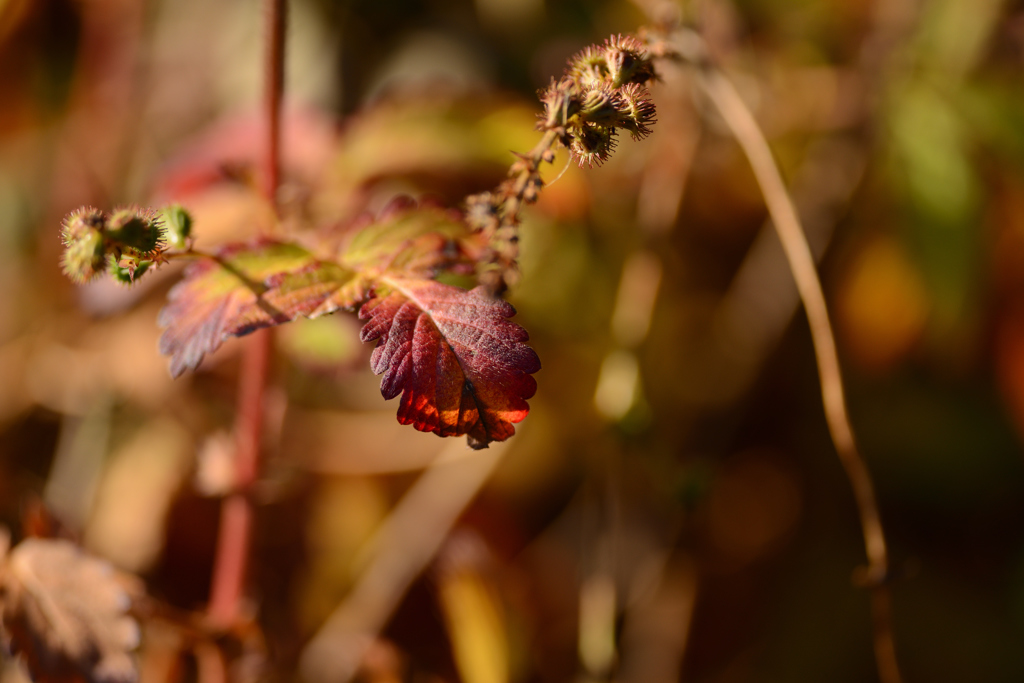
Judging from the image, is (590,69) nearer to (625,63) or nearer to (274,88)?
(625,63)

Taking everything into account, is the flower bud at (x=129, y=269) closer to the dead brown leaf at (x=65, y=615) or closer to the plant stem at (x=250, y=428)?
the plant stem at (x=250, y=428)

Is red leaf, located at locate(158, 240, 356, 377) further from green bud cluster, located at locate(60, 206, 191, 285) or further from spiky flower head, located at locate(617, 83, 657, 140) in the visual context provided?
spiky flower head, located at locate(617, 83, 657, 140)

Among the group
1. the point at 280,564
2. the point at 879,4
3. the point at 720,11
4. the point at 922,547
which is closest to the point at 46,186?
the point at 280,564

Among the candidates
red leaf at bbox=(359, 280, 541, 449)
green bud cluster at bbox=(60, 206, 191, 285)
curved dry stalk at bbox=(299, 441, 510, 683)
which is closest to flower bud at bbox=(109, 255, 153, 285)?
green bud cluster at bbox=(60, 206, 191, 285)

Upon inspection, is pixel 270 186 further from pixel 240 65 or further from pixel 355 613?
pixel 240 65

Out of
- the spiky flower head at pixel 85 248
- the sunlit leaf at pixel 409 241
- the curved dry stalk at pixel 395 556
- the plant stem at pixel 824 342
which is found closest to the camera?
the spiky flower head at pixel 85 248

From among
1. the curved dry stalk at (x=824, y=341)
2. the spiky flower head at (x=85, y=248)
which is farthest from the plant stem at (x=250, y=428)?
the curved dry stalk at (x=824, y=341)

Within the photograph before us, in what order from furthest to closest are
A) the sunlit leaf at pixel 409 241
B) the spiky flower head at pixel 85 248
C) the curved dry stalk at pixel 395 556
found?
the curved dry stalk at pixel 395 556 → the sunlit leaf at pixel 409 241 → the spiky flower head at pixel 85 248
